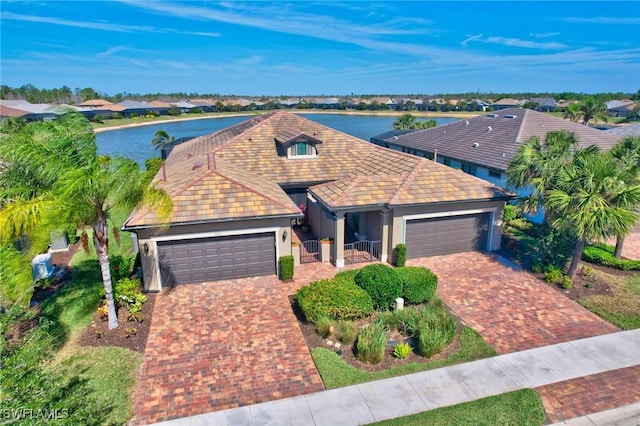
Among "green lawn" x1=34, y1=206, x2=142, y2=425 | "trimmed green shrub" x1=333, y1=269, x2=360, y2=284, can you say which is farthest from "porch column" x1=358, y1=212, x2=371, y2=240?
"green lawn" x1=34, y1=206, x2=142, y2=425

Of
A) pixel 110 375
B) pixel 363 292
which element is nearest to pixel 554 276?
pixel 363 292

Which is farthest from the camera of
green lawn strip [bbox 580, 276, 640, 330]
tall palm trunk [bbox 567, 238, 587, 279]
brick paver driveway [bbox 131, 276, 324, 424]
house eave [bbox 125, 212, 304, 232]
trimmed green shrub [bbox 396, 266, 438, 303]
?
tall palm trunk [bbox 567, 238, 587, 279]

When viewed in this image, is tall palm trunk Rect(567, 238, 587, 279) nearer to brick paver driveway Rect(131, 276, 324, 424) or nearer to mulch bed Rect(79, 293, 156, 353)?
brick paver driveway Rect(131, 276, 324, 424)

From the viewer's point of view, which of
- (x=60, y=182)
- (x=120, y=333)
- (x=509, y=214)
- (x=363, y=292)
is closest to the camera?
(x=60, y=182)

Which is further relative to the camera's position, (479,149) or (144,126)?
(144,126)

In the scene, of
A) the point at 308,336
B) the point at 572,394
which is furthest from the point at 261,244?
the point at 572,394

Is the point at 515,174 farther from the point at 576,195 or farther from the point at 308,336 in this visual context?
the point at 308,336

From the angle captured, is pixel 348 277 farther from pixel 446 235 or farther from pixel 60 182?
pixel 60 182
